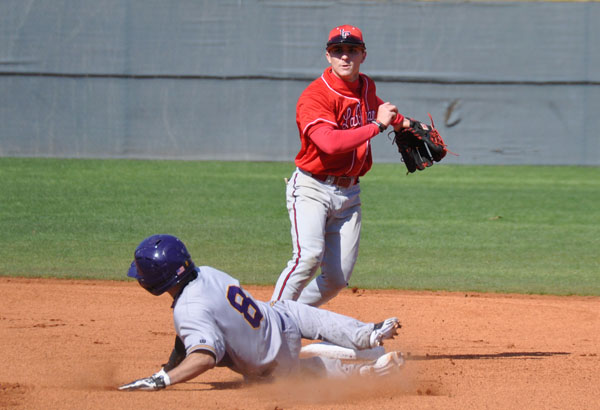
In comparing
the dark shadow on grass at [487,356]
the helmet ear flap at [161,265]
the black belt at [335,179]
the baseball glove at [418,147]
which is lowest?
the dark shadow on grass at [487,356]

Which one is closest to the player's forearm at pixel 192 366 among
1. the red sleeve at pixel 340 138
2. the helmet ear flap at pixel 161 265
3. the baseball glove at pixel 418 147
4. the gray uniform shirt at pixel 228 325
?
the gray uniform shirt at pixel 228 325

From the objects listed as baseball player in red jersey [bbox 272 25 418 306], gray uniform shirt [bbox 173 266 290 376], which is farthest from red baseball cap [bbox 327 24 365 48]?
gray uniform shirt [bbox 173 266 290 376]

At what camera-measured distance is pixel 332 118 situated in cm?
486

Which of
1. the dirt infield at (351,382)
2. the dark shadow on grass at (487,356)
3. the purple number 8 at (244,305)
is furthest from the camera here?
the dark shadow on grass at (487,356)

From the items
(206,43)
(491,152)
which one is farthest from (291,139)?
(491,152)

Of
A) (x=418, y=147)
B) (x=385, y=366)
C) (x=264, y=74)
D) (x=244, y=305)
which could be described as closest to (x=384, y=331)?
(x=385, y=366)

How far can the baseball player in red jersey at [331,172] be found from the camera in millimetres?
4828

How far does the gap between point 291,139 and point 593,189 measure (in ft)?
20.1

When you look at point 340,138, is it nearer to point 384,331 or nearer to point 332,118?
point 332,118

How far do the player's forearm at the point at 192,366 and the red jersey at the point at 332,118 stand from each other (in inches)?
64.2

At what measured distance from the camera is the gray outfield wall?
16.7 m

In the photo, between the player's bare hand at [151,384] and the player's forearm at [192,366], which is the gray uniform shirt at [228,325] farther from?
the player's bare hand at [151,384]

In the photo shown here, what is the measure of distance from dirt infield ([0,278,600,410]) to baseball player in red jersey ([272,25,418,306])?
0.72 metres

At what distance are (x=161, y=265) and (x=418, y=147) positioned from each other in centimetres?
233
